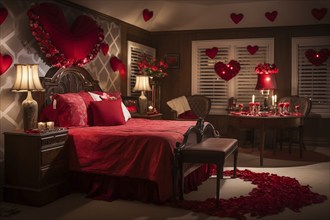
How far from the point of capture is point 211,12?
7625mm

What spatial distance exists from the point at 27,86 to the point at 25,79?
3.1 inches

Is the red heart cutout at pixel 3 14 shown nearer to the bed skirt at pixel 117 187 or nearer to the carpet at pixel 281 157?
the bed skirt at pixel 117 187

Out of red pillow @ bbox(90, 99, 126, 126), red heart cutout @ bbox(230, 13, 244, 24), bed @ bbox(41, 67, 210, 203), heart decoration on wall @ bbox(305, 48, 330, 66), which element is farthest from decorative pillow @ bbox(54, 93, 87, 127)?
heart decoration on wall @ bbox(305, 48, 330, 66)

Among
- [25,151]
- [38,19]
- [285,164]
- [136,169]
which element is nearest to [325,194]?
[285,164]

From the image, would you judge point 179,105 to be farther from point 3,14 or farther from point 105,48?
point 3,14

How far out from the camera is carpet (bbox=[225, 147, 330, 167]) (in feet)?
19.0

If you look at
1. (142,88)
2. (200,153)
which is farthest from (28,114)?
(142,88)

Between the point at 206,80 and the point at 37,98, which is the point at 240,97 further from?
the point at 37,98

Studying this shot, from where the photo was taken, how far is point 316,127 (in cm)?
755

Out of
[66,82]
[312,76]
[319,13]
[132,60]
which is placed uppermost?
[319,13]

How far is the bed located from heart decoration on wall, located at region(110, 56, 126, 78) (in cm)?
189

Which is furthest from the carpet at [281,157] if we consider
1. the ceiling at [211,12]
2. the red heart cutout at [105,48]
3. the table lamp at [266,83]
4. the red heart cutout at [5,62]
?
the red heart cutout at [5,62]

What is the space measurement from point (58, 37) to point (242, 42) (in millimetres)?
4351

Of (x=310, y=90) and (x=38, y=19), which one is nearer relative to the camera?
(x=38, y=19)
